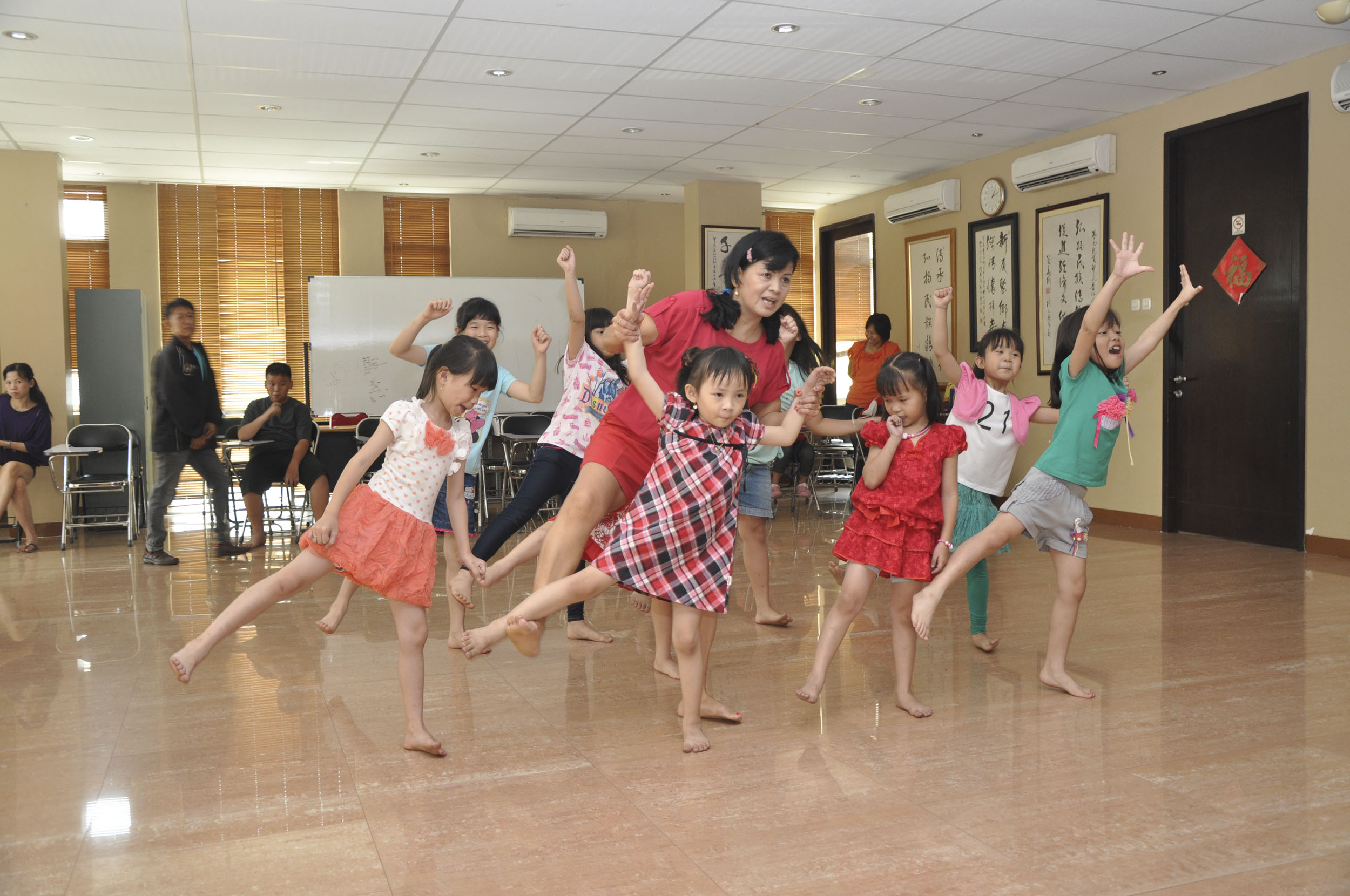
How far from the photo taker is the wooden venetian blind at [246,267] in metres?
9.11

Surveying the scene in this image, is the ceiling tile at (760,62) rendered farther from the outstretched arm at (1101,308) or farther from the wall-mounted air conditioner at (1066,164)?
the outstretched arm at (1101,308)

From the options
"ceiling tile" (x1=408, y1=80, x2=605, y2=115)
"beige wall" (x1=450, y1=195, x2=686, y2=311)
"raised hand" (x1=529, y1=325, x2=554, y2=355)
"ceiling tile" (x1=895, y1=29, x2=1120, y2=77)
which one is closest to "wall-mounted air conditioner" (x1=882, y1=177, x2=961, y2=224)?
"beige wall" (x1=450, y1=195, x2=686, y2=311)

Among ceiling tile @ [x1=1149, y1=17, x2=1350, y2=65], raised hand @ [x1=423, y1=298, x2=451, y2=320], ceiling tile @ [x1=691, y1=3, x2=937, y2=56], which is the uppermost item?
ceiling tile @ [x1=691, y1=3, x2=937, y2=56]

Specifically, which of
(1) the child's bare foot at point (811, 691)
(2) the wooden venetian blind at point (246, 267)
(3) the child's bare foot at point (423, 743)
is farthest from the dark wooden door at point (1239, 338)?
(2) the wooden venetian blind at point (246, 267)

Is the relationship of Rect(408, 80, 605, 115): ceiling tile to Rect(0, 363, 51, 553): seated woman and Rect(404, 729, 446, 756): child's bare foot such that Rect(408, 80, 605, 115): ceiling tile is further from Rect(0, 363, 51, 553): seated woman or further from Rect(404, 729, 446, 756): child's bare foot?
Rect(404, 729, 446, 756): child's bare foot

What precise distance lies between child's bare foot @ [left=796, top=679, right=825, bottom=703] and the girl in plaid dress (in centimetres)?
41

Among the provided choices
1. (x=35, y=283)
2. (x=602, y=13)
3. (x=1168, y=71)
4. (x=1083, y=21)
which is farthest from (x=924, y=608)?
(x=35, y=283)

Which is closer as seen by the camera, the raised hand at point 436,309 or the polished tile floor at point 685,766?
the polished tile floor at point 685,766

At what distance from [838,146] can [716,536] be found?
5868mm

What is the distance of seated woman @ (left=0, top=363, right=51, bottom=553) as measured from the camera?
6.66m

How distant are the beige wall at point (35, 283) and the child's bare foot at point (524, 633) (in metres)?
6.31

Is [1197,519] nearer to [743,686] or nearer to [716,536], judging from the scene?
[743,686]

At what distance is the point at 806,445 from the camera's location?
7.88m

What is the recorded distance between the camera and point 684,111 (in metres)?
6.75
